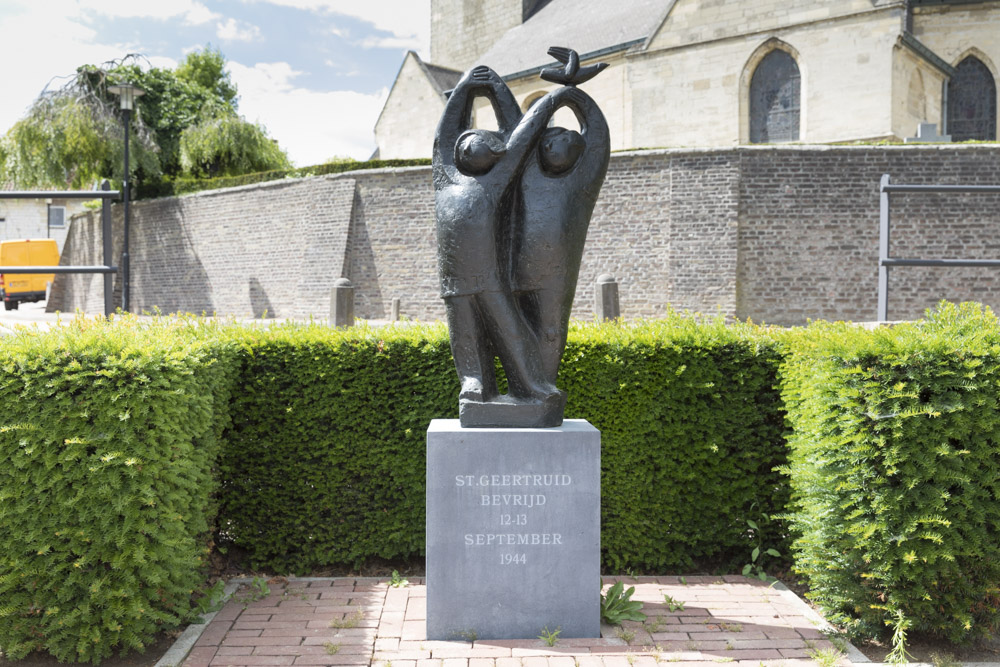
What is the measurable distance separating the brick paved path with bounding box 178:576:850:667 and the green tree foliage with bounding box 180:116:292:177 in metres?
27.3

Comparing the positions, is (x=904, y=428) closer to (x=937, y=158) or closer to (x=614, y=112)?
(x=937, y=158)

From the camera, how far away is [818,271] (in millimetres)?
17859

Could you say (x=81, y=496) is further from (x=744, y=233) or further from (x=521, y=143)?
(x=744, y=233)

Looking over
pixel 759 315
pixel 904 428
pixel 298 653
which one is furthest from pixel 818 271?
pixel 298 653

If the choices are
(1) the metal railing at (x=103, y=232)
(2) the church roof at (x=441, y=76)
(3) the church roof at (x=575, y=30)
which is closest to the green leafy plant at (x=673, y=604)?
(1) the metal railing at (x=103, y=232)

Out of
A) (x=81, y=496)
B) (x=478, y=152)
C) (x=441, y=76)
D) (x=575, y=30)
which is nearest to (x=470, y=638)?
(x=81, y=496)

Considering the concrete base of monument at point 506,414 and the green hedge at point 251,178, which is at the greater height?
the green hedge at point 251,178

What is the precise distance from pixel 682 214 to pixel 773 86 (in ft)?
23.4

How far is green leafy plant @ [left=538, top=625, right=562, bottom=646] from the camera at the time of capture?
12.8ft

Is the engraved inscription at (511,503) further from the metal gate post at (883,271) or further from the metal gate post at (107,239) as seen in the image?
the metal gate post at (883,271)

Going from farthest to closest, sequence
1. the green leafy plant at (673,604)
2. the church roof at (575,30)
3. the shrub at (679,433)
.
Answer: the church roof at (575,30) → the shrub at (679,433) → the green leafy plant at (673,604)

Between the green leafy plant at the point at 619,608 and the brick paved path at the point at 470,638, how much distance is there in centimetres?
6

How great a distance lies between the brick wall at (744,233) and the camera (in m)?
17.3

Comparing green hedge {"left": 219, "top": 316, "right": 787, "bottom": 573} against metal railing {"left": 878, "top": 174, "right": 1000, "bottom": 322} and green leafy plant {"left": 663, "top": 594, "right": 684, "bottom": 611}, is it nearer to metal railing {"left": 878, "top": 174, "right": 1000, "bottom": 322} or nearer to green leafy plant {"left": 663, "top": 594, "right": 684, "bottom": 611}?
green leafy plant {"left": 663, "top": 594, "right": 684, "bottom": 611}
